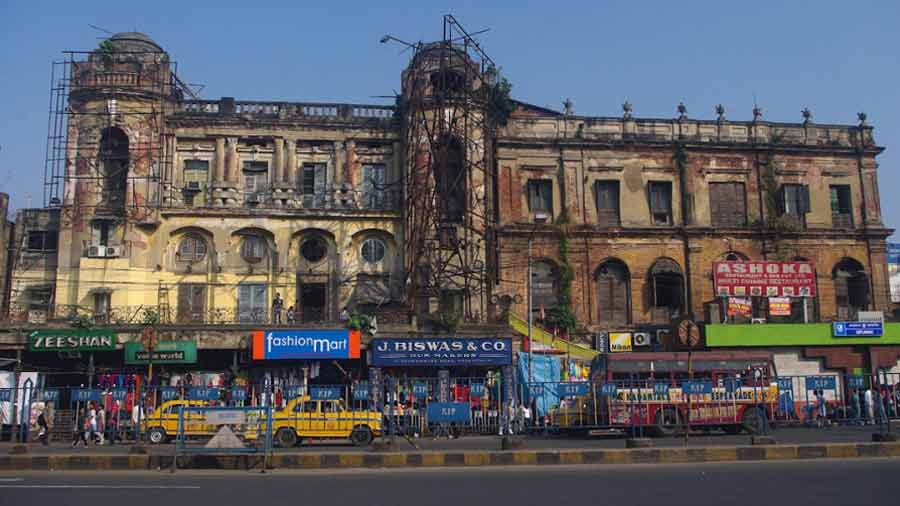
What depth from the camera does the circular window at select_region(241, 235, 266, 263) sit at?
116 ft

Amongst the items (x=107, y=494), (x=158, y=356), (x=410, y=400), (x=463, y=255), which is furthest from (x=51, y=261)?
(x=107, y=494)

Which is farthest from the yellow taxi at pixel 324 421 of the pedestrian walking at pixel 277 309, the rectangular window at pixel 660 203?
the rectangular window at pixel 660 203

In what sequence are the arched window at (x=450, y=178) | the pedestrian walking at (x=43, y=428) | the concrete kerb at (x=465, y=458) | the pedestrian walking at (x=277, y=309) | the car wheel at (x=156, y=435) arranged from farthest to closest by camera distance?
the arched window at (x=450, y=178), the pedestrian walking at (x=277, y=309), the pedestrian walking at (x=43, y=428), the car wheel at (x=156, y=435), the concrete kerb at (x=465, y=458)

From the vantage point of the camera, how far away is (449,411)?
917 inches

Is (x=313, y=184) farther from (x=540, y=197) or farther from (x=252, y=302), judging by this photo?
(x=540, y=197)

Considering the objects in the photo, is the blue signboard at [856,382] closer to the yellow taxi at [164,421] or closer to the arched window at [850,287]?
the arched window at [850,287]

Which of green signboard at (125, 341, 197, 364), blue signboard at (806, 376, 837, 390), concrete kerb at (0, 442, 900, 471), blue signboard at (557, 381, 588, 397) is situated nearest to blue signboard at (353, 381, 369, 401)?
blue signboard at (557, 381, 588, 397)

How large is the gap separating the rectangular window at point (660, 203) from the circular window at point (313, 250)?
14676 millimetres

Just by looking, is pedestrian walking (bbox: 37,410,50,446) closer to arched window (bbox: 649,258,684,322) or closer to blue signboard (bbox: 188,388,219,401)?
blue signboard (bbox: 188,388,219,401)

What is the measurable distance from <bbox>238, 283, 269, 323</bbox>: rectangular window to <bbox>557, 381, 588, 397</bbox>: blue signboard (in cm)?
1598

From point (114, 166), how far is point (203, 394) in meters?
15.9

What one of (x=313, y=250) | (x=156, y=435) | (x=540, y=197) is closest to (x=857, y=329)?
(x=540, y=197)

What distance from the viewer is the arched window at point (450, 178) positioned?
35344mm

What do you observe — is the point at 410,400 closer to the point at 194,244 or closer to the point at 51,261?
the point at 194,244
